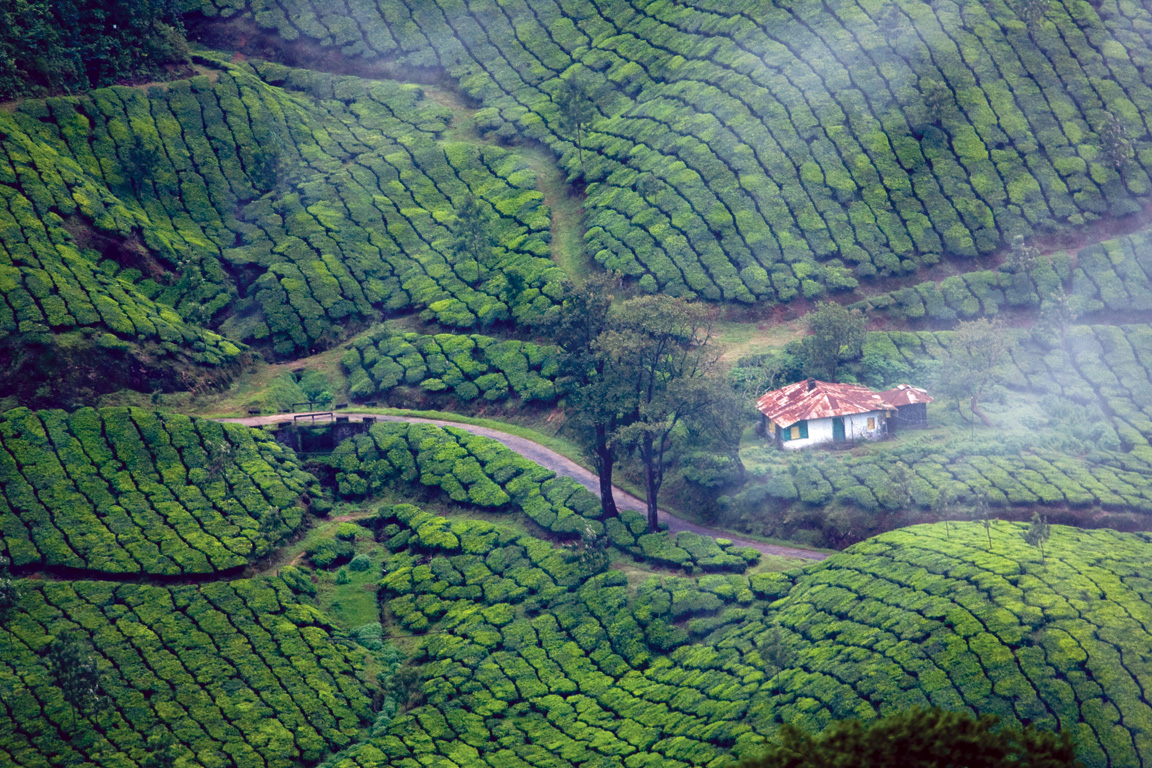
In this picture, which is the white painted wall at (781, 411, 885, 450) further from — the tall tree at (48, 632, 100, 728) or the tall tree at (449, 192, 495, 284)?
the tall tree at (48, 632, 100, 728)

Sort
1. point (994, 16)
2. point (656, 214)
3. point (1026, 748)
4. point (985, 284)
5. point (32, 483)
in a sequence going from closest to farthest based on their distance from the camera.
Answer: point (1026, 748) → point (32, 483) → point (985, 284) → point (656, 214) → point (994, 16)

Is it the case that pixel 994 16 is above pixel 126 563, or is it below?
above

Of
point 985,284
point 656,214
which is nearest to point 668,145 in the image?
point 656,214

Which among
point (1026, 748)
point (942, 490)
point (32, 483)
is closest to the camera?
point (1026, 748)

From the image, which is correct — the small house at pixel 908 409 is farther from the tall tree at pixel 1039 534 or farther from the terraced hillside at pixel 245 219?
the terraced hillside at pixel 245 219

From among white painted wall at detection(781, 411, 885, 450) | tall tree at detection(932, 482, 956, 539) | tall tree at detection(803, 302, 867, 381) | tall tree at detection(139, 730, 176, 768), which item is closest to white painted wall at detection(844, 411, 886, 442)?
white painted wall at detection(781, 411, 885, 450)

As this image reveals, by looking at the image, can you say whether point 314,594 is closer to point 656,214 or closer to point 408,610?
point 408,610

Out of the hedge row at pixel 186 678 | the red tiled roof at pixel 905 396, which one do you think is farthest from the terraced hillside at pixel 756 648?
the red tiled roof at pixel 905 396
